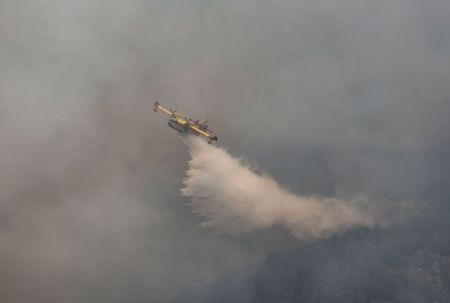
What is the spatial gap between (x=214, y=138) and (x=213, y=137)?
48 centimetres

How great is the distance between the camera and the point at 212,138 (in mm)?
199750

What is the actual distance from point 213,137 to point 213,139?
69cm

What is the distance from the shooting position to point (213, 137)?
655 ft

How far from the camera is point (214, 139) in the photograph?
199625 mm

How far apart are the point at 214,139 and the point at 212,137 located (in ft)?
3.06

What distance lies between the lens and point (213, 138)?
200 m

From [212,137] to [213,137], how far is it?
415 millimetres

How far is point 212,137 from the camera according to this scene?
200m

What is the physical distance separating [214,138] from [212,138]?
76cm

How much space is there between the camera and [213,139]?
199750mm
